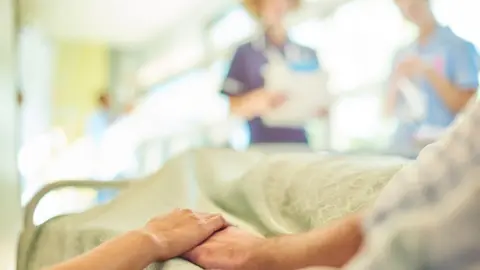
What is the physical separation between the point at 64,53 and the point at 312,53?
93cm

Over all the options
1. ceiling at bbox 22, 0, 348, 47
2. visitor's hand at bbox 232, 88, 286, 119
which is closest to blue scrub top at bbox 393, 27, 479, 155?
visitor's hand at bbox 232, 88, 286, 119

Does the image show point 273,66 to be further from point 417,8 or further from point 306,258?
point 306,258

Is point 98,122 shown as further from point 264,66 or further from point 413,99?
point 413,99

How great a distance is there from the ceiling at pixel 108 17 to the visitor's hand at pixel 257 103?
16.0 inches

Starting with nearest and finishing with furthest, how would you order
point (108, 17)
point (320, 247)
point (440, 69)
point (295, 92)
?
point (320, 247) → point (440, 69) → point (295, 92) → point (108, 17)

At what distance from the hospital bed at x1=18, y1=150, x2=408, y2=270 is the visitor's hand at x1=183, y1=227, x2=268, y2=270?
189mm

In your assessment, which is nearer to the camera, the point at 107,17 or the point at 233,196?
the point at 233,196

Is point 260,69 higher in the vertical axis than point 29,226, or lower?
higher

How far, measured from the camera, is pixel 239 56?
86.4 inches

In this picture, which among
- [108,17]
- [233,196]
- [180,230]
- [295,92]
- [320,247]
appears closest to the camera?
[320,247]

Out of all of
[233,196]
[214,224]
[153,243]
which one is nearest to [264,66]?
[233,196]

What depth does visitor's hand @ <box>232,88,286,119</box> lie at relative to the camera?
6.81 ft

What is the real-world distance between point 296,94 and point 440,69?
0.45 m

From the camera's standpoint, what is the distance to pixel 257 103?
213 cm
